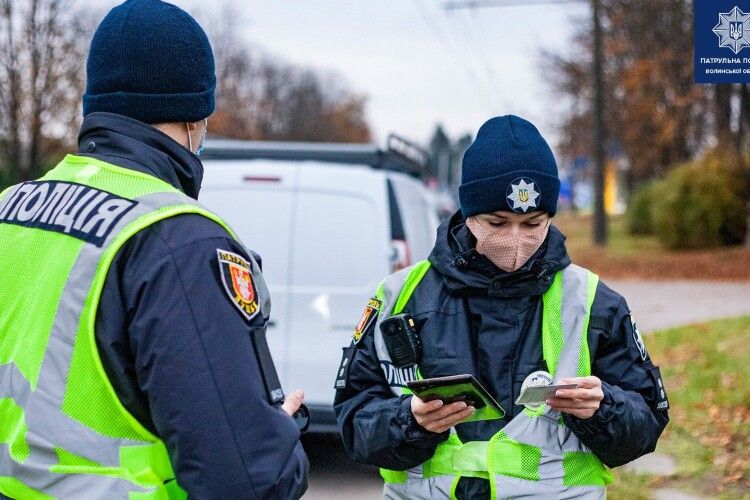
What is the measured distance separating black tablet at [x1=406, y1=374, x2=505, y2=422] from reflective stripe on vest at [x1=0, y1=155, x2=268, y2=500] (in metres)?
0.78

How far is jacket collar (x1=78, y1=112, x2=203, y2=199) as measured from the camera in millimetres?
1944

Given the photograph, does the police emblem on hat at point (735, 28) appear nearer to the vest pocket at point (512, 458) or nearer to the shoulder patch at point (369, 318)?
the shoulder patch at point (369, 318)

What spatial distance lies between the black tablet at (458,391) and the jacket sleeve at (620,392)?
0.25 m

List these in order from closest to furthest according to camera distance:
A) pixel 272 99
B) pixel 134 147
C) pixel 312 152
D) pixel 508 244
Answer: pixel 134 147 < pixel 508 244 < pixel 312 152 < pixel 272 99

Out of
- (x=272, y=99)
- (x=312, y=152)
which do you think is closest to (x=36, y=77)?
(x=312, y=152)

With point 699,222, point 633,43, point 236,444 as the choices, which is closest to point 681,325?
point 236,444

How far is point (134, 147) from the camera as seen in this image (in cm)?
195

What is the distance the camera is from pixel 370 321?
2.86m

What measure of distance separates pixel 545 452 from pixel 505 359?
0.87ft

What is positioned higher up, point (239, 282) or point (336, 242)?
point (239, 282)

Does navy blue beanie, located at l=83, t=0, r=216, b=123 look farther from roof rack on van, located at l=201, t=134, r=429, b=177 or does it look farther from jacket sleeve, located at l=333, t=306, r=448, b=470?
roof rack on van, located at l=201, t=134, r=429, b=177

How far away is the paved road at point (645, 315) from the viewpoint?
20.9 ft

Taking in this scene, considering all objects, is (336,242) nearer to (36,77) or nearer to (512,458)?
(512,458)

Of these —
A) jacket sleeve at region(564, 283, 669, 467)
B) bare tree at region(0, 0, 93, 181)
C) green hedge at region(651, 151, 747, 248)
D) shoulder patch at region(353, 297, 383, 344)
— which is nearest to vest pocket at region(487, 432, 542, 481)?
jacket sleeve at region(564, 283, 669, 467)
